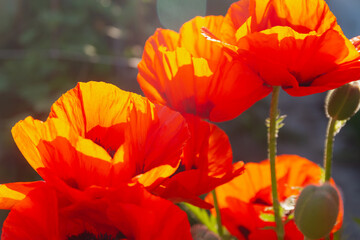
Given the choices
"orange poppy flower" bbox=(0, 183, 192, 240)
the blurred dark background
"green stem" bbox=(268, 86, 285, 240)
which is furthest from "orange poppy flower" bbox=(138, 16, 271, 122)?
the blurred dark background

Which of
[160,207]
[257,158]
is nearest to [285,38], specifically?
[160,207]

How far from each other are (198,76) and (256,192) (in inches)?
6.2

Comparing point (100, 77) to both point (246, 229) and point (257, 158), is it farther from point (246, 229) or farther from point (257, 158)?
point (246, 229)

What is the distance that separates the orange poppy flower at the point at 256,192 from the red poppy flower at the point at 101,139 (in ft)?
0.53

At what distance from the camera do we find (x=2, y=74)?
2992 mm

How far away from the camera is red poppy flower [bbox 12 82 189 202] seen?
27 centimetres

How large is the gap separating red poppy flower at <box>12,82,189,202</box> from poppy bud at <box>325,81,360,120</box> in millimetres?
152

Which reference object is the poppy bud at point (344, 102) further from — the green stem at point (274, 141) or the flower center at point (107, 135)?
the flower center at point (107, 135)

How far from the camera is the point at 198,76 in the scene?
0.35 m

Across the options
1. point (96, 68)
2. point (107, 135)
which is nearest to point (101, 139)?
point (107, 135)

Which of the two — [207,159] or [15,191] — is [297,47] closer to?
[207,159]

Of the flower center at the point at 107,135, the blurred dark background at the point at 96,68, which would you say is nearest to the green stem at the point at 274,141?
the flower center at the point at 107,135

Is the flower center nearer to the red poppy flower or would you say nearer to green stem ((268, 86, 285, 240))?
the red poppy flower

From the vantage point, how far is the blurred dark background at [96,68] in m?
2.81
